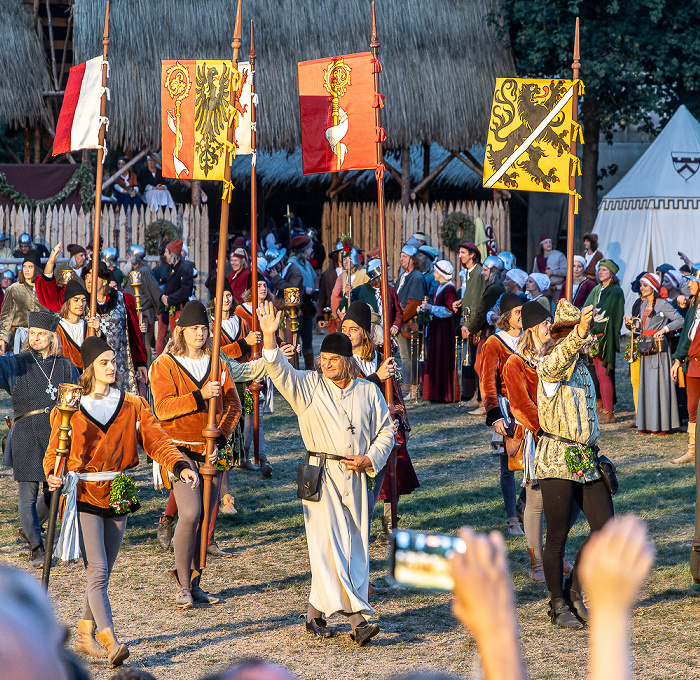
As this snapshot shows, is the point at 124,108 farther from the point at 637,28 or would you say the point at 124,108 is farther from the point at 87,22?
the point at 637,28

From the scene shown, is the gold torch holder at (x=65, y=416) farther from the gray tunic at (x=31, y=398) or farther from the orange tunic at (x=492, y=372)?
the orange tunic at (x=492, y=372)

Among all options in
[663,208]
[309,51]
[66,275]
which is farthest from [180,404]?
[663,208]

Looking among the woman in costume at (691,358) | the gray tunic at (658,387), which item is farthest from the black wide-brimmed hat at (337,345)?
the gray tunic at (658,387)

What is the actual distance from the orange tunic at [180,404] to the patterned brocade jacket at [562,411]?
2039 mm

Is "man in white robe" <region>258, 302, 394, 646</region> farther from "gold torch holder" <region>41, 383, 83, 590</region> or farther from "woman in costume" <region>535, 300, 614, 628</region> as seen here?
"gold torch holder" <region>41, 383, 83, 590</region>

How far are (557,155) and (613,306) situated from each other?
4875mm

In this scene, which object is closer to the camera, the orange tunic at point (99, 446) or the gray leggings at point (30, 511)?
the orange tunic at point (99, 446)

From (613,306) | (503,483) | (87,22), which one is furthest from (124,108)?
(503,483)

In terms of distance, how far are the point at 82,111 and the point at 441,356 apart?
6211 mm

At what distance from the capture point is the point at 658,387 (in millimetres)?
12133

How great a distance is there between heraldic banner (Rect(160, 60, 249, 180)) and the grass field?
2.83 metres

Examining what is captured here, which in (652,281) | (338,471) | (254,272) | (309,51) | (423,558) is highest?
(309,51)

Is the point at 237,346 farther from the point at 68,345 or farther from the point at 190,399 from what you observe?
Result: the point at 190,399

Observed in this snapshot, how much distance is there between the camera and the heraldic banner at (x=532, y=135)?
7.94 m
